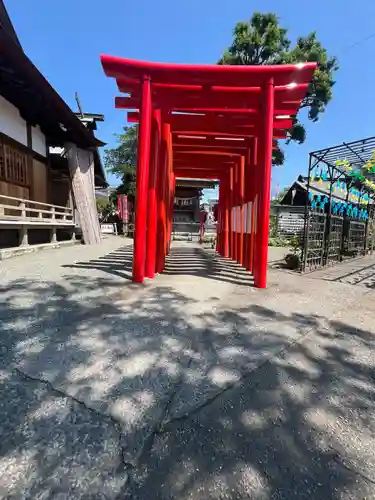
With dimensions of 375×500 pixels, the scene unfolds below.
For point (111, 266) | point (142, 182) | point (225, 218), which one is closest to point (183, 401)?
point (142, 182)

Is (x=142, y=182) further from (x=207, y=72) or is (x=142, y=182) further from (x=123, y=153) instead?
(x=123, y=153)

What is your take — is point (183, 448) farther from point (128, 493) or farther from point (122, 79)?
point (122, 79)

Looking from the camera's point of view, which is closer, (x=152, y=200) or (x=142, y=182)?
(x=142, y=182)

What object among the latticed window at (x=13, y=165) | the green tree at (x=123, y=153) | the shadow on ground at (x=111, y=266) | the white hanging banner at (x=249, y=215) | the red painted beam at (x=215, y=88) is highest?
the green tree at (x=123, y=153)

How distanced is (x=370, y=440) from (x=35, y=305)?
3340 mm

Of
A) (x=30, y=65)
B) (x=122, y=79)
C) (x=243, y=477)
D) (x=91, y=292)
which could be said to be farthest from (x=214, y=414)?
(x=30, y=65)

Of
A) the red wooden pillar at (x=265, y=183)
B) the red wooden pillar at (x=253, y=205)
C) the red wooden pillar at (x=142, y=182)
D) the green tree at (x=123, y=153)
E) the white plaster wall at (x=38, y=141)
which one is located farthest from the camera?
the green tree at (x=123, y=153)

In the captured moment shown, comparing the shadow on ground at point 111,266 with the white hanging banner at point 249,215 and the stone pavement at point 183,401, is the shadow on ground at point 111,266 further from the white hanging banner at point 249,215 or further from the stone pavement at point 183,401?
the white hanging banner at point 249,215

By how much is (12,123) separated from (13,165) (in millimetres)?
1151

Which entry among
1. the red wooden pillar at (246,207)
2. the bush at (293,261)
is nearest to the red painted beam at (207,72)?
the red wooden pillar at (246,207)

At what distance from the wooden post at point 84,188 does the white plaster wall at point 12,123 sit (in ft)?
5.46

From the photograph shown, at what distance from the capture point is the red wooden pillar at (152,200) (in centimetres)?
541

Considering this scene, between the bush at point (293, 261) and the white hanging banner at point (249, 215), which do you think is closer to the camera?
the white hanging banner at point (249, 215)

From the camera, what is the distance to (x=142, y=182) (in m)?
4.88
